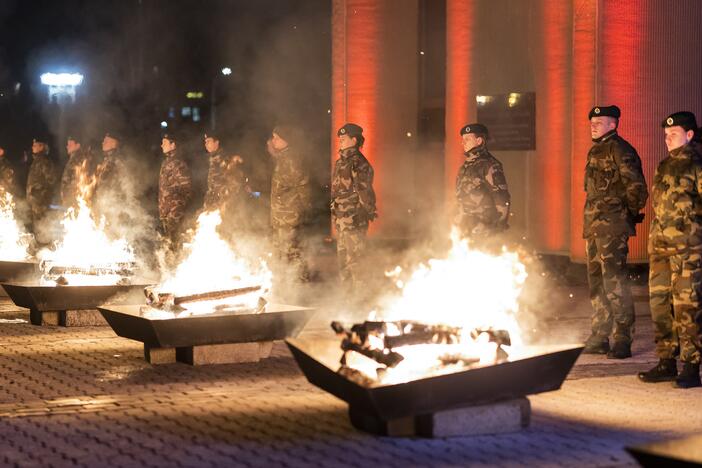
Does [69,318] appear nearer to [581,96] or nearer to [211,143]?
[211,143]

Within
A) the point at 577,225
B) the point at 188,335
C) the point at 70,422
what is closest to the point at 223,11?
the point at 577,225

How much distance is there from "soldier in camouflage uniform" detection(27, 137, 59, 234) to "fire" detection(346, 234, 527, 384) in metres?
15.6

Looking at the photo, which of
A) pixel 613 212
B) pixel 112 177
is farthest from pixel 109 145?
pixel 613 212

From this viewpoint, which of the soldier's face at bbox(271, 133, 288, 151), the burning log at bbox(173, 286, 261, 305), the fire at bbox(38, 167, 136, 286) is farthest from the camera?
the soldier's face at bbox(271, 133, 288, 151)

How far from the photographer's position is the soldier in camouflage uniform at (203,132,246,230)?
17.4 meters

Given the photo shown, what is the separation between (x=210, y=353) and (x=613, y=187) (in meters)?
3.90

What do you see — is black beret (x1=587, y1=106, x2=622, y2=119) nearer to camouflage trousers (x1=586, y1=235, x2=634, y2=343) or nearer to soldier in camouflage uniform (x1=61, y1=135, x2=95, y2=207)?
camouflage trousers (x1=586, y1=235, x2=634, y2=343)

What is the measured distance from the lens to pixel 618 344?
10695 millimetres

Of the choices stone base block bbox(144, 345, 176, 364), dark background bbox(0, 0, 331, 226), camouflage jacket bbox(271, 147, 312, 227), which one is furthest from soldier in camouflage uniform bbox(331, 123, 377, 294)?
dark background bbox(0, 0, 331, 226)

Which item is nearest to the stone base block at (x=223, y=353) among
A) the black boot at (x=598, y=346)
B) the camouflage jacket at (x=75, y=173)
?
the black boot at (x=598, y=346)

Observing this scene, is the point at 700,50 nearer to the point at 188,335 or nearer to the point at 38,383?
the point at 188,335

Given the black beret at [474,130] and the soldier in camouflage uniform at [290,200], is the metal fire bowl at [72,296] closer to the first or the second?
the black beret at [474,130]

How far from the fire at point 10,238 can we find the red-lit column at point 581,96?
7710mm

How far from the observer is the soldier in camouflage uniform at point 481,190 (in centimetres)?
1242
